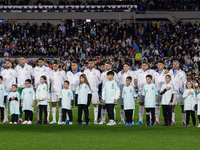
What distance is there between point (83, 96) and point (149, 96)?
2.45 meters

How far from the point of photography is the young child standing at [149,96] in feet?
53.6

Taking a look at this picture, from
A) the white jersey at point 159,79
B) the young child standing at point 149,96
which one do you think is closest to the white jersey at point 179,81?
the white jersey at point 159,79

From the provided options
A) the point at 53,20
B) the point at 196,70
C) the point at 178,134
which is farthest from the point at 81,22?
the point at 178,134

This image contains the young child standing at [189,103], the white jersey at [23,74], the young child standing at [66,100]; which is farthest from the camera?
the white jersey at [23,74]

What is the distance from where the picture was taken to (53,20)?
159 ft

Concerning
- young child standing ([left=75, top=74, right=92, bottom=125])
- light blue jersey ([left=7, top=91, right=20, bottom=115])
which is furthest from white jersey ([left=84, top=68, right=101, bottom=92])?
light blue jersey ([left=7, top=91, right=20, bottom=115])

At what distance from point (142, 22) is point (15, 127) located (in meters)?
33.7

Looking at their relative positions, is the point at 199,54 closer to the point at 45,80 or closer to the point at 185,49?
the point at 185,49

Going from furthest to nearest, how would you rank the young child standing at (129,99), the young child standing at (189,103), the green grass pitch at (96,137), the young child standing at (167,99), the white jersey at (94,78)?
1. the white jersey at (94,78)
2. the young child standing at (129,99)
3. the young child standing at (167,99)
4. the young child standing at (189,103)
5. the green grass pitch at (96,137)

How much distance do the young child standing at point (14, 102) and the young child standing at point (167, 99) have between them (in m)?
5.64

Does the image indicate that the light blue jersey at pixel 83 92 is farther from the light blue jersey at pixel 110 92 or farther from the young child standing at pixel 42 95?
the young child standing at pixel 42 95

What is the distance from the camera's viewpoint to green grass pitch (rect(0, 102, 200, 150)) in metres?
11.1

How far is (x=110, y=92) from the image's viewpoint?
16562 mm

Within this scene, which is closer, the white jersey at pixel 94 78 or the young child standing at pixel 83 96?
the young child standing at pixel 83 96
